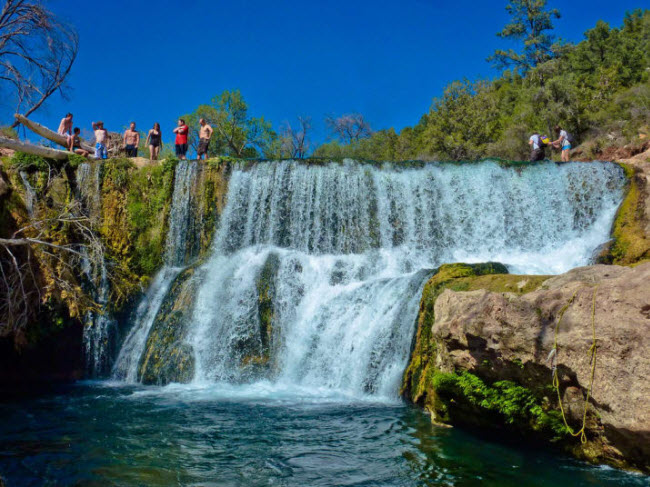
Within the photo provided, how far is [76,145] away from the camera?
660 inches

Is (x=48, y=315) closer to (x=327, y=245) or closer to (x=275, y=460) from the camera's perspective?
(x=327, y=245)

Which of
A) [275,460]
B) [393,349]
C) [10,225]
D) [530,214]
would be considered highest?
[530,214]

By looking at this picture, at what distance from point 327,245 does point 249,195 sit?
2.86 m

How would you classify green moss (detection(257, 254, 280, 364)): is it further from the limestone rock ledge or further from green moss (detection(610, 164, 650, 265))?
green moss (detection(610, 164, 650, 265))

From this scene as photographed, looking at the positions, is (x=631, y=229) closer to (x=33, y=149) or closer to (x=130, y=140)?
(x=130, y=140)

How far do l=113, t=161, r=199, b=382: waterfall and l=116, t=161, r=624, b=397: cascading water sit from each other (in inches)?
18.2

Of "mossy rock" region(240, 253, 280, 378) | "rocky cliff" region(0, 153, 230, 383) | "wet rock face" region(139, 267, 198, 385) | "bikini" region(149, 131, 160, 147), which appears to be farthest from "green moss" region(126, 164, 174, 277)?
"mossy rock" region(240, 253, 280, 378)


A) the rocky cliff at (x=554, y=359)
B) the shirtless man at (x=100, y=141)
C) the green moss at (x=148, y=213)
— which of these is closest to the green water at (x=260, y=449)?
the rocky cliff at (x=554, y=359)

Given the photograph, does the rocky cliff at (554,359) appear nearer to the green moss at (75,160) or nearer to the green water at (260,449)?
the green water at (260,449)

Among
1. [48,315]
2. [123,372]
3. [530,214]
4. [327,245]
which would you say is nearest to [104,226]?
[48,315]

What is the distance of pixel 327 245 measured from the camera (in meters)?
14.8

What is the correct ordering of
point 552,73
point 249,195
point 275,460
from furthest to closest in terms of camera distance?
point 552,73 < point 249,195 < point 275,460

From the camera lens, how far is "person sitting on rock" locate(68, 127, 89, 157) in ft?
52.1

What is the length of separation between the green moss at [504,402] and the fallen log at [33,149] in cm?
1001
